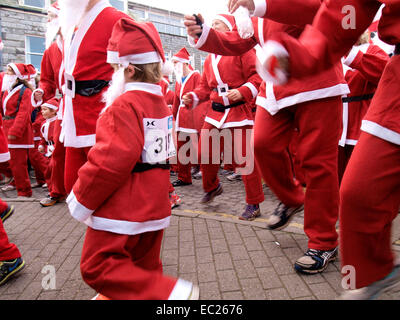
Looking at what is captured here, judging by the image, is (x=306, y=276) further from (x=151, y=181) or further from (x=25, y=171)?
(x=25, y=171)

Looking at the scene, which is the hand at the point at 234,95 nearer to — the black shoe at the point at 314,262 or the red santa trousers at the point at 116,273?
the black shoe at the point at 314,262

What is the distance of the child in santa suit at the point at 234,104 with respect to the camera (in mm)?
3486

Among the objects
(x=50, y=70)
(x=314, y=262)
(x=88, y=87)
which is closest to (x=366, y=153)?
(x=314, y=262)

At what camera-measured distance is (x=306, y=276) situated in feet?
7.32

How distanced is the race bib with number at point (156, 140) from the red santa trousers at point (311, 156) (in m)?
0.81

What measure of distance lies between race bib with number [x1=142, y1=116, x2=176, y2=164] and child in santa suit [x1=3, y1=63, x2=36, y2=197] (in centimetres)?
421

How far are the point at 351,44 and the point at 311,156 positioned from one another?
1.05 metres

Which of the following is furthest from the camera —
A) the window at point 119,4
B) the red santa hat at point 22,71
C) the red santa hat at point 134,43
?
the window at point 119,4

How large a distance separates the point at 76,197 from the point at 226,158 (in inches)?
103

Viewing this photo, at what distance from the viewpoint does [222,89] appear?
3.71 meters

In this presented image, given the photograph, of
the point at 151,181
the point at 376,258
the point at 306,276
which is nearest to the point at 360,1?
the point at 376,258

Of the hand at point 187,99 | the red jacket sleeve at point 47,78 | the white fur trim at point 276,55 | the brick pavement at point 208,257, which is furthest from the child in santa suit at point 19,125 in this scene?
the white fur trim at point 276,55

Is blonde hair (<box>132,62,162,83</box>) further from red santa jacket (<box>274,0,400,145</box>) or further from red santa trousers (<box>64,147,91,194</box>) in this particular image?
red santa trousers (<box>64,147,91,194</box>)

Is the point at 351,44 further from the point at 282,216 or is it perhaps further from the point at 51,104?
the point at 51,104
